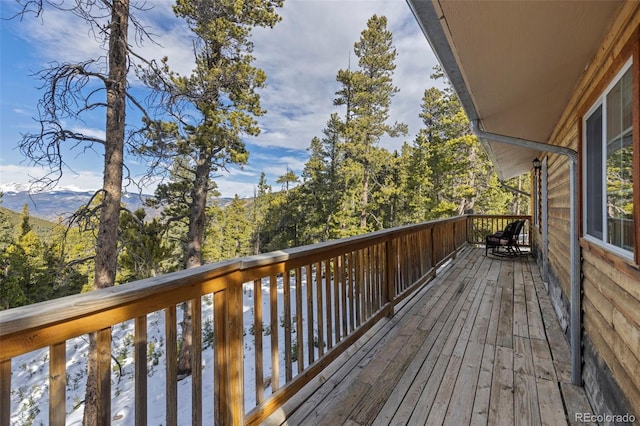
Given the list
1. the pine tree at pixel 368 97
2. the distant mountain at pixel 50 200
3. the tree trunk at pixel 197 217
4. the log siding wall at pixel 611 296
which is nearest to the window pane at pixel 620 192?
the log siding wall at pixel 611 296

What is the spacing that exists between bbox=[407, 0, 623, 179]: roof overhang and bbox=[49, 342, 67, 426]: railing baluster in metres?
1.75

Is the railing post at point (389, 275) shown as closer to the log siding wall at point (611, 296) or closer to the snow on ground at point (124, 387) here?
the log siding wall at point (611, 296)

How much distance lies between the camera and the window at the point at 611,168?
4.91ft

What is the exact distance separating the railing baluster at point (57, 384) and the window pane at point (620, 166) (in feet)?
7.69

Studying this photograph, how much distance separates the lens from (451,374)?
2262 millimetres

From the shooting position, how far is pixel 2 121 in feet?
17.2

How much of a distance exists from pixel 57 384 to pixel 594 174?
3055 mm

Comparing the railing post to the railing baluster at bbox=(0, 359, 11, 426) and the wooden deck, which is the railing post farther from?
the railing baluster at bbox=(0, 359, 11, 426)

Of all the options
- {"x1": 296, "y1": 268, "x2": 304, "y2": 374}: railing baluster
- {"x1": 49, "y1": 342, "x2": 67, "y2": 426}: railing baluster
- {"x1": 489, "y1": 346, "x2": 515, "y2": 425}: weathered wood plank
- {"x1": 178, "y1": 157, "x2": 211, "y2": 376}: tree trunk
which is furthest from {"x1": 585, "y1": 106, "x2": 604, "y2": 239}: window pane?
{"x1": 178, "y1": 157, "x2": 211, "y2": 376}: tree trunk

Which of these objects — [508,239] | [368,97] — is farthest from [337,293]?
[368,97]

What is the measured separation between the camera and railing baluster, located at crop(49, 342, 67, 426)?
0.84 meters

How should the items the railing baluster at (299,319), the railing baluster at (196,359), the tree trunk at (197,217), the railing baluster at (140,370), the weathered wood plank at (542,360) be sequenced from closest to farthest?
the railing baluster at (140,370), the railing baluster at (196,359), the railing baluster at (299,319), the weathered wood plank at (542,360), the tree trunk at (197,217)

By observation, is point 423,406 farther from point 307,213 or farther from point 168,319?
point 307,213

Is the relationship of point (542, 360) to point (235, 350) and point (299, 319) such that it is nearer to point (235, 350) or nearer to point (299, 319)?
point (299, 319)
